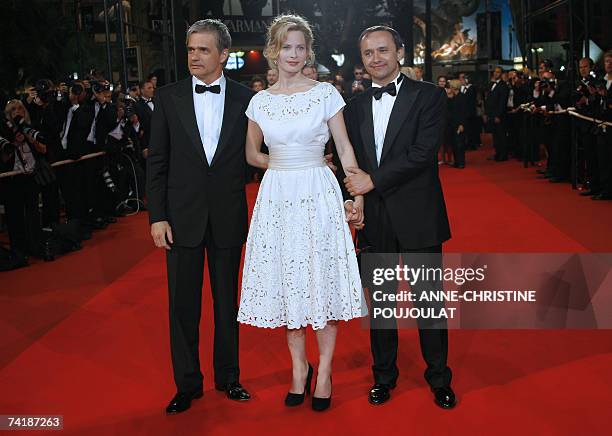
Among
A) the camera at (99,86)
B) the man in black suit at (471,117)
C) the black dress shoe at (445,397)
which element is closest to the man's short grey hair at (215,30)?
the black dress shoe at (445,397)

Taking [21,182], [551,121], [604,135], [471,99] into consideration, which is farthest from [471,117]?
[21,182]

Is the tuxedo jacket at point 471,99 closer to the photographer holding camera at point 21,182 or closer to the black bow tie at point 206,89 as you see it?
the photographer holding camera at point 21,182

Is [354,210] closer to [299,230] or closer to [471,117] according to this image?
[299,230]

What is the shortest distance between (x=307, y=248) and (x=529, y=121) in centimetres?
1197

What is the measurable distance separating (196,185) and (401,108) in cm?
A: 100

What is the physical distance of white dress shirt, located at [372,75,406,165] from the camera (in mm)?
3727

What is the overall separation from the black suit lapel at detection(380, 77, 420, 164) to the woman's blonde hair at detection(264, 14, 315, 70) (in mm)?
457

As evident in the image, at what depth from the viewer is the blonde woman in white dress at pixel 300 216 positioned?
3553mm

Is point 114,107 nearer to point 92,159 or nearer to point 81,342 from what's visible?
point 92,159

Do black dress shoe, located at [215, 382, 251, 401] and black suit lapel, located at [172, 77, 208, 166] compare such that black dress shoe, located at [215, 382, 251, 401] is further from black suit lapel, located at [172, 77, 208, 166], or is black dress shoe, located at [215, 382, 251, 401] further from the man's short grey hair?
the man's short grey hair

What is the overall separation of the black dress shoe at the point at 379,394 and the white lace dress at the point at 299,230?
403 mm

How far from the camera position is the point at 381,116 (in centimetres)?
374

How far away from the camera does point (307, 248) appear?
363 centimetres

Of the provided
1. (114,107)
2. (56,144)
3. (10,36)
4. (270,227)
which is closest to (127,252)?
(56,144)
